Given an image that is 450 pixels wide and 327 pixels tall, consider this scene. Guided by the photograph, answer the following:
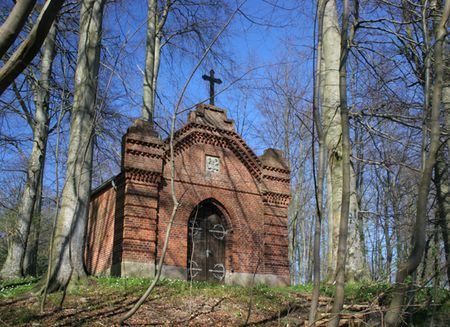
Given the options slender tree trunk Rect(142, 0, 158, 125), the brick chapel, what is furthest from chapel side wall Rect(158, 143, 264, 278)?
slender tree trunk Rect(142, 0, 158, 125)

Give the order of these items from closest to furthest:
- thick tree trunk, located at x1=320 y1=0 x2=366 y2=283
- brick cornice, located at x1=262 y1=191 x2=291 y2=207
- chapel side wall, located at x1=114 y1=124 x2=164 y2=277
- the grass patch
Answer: the grass patch
thick tree trunk, located at x1=320 y1=0 x2=366 y2=283
chapel side wall, located at x1=114 y1=124 x2=164 y2=277
brick cornice, located at x1=262 y1=191 x2=291 y2=207

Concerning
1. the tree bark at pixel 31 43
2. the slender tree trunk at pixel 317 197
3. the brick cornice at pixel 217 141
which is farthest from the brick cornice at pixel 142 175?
the tree bark at pixel 31 43

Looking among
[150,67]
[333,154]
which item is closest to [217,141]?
[150,67]

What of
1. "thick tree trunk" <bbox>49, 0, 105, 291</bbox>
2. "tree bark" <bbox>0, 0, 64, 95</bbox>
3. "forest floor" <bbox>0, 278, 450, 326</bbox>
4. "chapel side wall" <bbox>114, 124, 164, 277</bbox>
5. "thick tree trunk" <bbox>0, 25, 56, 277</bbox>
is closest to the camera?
"tree bark" <bbox>0, 0, 64, 95</bbox>

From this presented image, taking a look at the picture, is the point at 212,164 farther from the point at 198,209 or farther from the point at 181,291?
the point at 181,291

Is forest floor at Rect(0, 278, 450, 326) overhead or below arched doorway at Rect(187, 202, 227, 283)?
below

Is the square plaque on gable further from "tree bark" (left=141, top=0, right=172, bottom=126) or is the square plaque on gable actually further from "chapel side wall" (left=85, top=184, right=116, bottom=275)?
"chapel side wall" (left=85, top=184, right=116, bottom=275)

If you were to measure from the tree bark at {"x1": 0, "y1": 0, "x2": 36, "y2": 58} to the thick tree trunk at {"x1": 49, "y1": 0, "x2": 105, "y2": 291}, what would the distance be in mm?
6461

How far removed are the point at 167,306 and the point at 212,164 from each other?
803cm

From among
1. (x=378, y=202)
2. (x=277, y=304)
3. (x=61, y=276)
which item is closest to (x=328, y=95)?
(x=277, y=304)

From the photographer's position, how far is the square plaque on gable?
17.4 meters

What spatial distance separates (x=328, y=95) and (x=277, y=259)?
726 cm

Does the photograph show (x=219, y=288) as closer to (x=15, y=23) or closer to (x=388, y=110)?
(x=388, y=110)

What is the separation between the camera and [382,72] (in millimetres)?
12336
